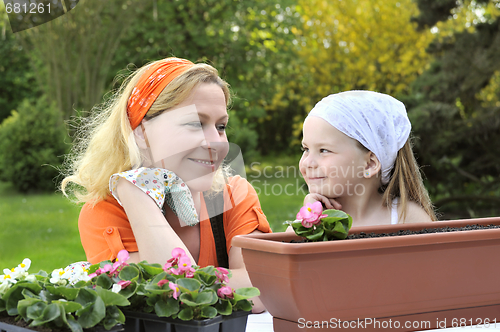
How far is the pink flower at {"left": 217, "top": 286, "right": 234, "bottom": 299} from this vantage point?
88 cm

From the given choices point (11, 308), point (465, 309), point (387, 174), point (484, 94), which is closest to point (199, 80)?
point (387, 174)

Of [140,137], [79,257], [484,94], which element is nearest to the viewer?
[140,137]

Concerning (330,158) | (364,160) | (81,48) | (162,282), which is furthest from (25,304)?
(81,48)

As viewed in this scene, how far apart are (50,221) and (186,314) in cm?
728

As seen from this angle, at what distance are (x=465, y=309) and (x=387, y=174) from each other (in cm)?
79

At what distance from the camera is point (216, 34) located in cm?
1369

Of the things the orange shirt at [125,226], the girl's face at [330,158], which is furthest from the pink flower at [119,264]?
the girl's face at [330,158]

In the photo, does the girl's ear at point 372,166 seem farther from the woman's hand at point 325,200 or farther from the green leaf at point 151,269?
the green leaf at point 151,269

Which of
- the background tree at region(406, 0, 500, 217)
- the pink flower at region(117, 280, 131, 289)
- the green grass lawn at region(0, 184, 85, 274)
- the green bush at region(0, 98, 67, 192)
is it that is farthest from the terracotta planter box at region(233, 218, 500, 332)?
the green bush at region(0, 98, 67, 192)

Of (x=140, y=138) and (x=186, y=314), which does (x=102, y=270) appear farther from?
(x=140, y=138)

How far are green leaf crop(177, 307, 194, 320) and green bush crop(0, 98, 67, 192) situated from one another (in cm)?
935

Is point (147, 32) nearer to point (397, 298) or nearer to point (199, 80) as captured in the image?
point (199, 80)

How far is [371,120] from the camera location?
173 cm

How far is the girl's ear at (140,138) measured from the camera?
1.62 meters
